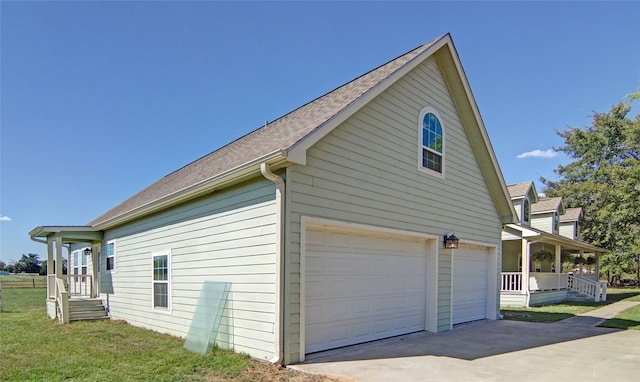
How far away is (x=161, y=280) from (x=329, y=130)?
18.7 feet

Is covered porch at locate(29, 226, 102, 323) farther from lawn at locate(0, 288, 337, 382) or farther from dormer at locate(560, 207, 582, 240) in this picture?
dormer at locate(560, 207, 582, 240)

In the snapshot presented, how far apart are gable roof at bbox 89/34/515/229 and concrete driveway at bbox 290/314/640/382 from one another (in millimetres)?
3164

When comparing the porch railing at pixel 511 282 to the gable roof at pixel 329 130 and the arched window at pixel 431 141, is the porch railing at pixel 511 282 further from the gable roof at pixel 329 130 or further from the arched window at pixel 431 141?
the arched window at pixel 431 141

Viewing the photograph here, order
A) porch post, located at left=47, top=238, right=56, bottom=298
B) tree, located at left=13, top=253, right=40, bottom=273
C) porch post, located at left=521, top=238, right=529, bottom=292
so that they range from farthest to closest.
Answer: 1. tree, located at left=13, top=253, right=40, bottom=273
2. porch post, located at left=521, top=238, right=529, bottom=292
3. porch post, located at left=47, top=238, right=56, bottom=298

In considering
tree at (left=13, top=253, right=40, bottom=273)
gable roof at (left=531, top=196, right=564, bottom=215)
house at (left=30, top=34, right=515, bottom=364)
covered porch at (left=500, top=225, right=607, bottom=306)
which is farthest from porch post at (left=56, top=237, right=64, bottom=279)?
tree at (left=13, top=253, right=40, bottom=273)

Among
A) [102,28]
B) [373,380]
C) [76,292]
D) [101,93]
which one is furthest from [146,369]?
[76,292]

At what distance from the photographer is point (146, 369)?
5516mm

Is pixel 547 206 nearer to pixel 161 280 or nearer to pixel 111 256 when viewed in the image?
pixel 161 280

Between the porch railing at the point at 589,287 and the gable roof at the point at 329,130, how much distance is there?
10.9m

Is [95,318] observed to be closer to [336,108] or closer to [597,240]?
[336,108]

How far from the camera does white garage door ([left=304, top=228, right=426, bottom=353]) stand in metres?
6.23

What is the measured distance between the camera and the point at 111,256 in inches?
479

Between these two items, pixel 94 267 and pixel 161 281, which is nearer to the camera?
pixel 161 281

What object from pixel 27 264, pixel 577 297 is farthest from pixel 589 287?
pixel 27 264
